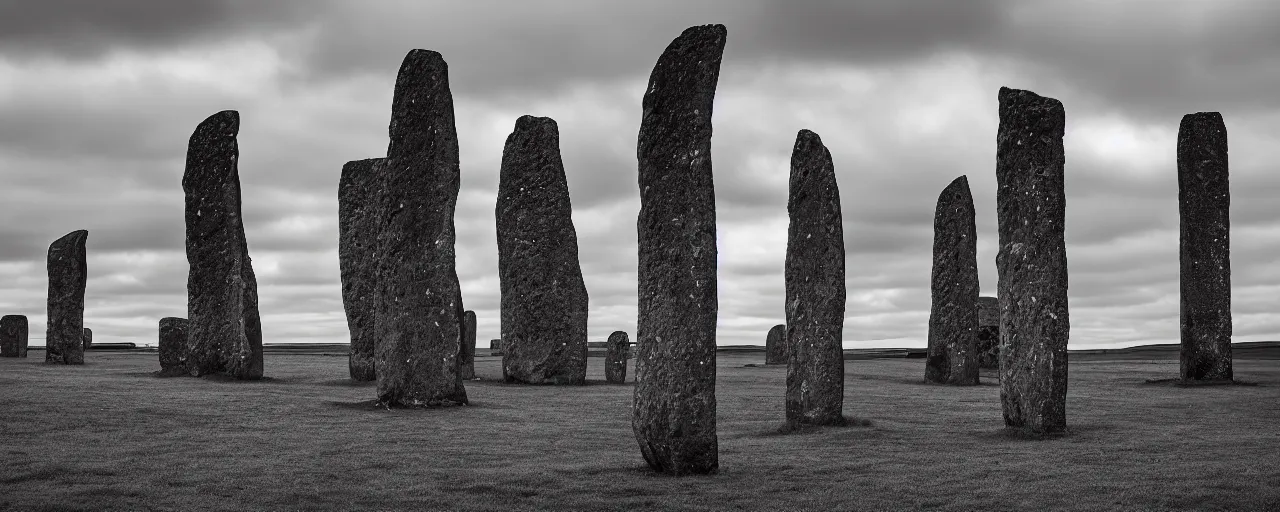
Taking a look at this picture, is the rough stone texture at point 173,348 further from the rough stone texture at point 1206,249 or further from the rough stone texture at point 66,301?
the rough stone texture at point 1206,249

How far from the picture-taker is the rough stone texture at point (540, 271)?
26188 millimetres

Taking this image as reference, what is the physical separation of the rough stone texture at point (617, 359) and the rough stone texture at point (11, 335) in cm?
1926

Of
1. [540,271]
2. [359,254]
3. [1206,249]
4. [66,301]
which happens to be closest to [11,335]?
[66,301]

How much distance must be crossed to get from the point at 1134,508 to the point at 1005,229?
246 inches

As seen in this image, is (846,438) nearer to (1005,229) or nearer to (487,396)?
(1005,229)

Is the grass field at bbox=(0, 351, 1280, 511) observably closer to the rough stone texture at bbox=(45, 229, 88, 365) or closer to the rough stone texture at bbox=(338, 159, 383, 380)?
the rough stone texture at bbox=(338, 159, 383, 380)

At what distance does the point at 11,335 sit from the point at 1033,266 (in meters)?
30.8

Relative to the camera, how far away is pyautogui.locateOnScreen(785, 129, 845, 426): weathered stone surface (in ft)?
56.3

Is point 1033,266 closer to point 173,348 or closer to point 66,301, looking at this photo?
point 173,348

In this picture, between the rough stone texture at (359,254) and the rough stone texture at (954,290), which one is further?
the rough stone texture at (954,290)

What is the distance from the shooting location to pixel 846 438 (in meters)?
15.9

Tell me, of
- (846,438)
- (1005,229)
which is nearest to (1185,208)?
(1005,229)

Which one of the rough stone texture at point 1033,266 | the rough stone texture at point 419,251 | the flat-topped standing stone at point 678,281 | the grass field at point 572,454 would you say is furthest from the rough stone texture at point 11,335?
the rough stone texture at point 1033,266

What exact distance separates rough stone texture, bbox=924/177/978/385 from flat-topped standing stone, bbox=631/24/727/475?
15.4m
